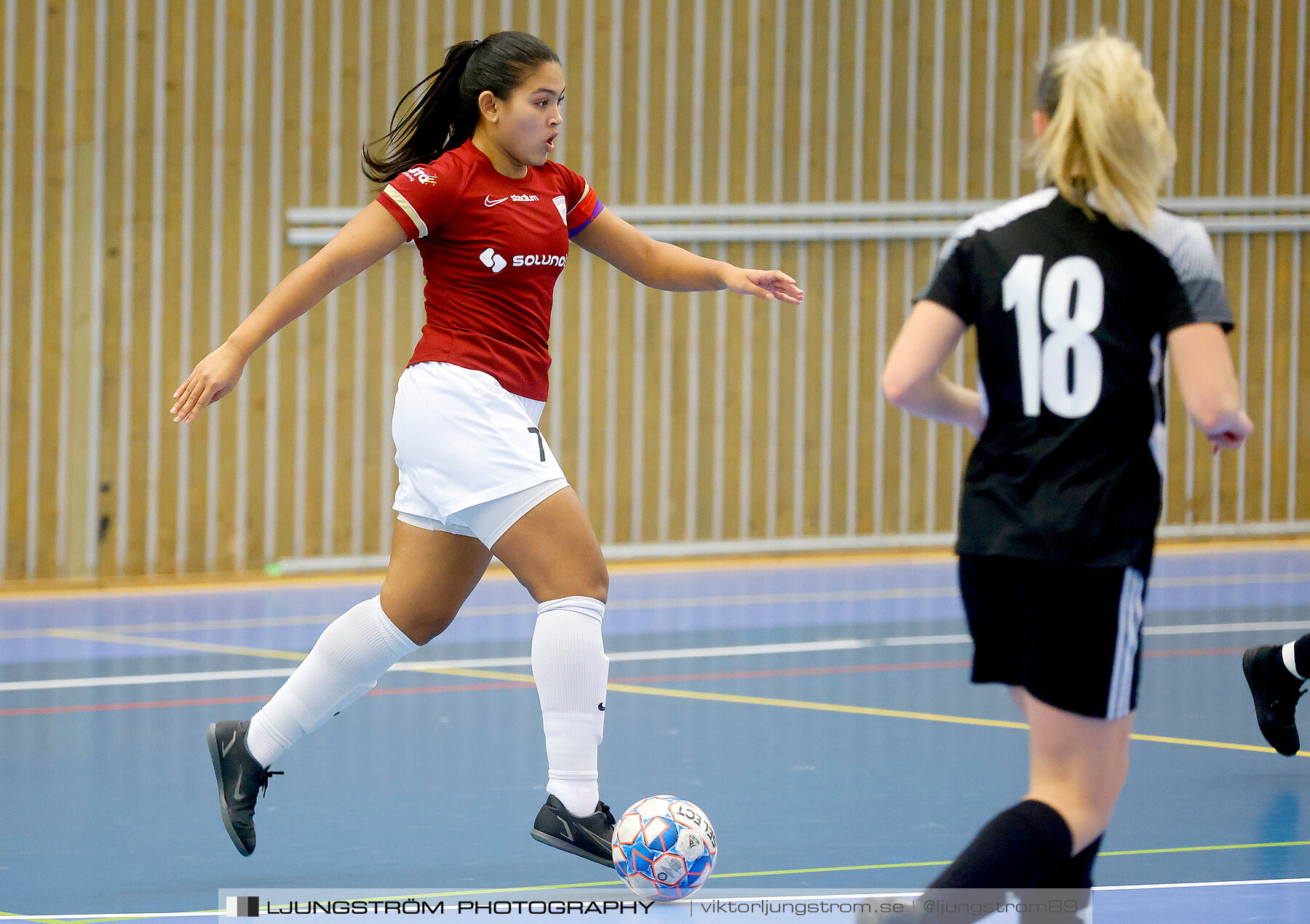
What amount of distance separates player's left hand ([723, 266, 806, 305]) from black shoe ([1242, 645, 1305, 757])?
173cm

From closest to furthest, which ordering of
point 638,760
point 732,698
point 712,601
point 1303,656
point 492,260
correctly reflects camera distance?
point 492,260 → point 1303,656 → point 638,760 → point 732,698 → point 712,601

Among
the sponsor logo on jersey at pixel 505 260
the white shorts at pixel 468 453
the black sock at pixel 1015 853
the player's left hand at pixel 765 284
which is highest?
the sponsor logo on jersey at pixel 505 260

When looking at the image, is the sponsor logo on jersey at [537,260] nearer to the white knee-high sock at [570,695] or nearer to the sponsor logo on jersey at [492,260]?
A: the sponsor logo on jersey at [492,260]

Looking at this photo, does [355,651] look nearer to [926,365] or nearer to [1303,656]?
[926,365]

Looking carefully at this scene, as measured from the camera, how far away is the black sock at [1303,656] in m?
4.41

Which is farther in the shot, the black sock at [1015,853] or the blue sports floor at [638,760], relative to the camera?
the blue sports floor at [638,760]

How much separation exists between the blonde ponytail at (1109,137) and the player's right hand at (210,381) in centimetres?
160

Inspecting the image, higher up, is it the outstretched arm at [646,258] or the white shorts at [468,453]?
the outstretched arm at [646,258]

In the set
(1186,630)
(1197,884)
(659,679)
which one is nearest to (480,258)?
(1197,884)

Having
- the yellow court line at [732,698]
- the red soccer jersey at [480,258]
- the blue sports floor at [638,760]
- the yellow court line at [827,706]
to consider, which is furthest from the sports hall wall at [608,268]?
the red soccer jersey at [480,258]

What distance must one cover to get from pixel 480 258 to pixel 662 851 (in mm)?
1285

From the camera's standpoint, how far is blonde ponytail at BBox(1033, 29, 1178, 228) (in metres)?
2.37

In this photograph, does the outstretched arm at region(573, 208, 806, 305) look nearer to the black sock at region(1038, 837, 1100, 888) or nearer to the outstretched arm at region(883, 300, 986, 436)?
the outstretched arm at region(883, 300, 986, 436)

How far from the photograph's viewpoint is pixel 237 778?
11.7 feet
